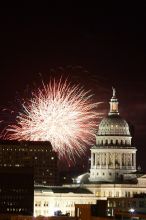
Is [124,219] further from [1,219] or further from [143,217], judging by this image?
[1,219]

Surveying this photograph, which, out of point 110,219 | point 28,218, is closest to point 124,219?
point 110,219

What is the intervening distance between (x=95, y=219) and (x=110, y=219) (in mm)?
2560

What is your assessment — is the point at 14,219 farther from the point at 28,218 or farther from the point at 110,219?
the point at 110,219

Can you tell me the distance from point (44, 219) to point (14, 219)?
3.58 metres

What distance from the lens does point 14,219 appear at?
17688 cm

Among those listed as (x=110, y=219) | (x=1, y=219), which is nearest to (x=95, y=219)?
(x=110, y=219)

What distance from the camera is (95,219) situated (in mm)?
168125

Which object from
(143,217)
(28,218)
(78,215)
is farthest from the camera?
(78,215)

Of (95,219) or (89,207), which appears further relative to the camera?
(89,207)

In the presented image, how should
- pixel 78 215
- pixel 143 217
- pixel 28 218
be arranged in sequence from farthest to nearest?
pixel 78 215 → pixel 28 218 → pixel 143 217

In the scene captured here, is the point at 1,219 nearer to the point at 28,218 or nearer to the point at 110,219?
the point at 28,218

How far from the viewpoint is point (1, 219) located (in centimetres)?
18150

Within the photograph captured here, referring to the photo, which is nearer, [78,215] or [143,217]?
[143,217]

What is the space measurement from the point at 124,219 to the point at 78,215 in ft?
75.7
